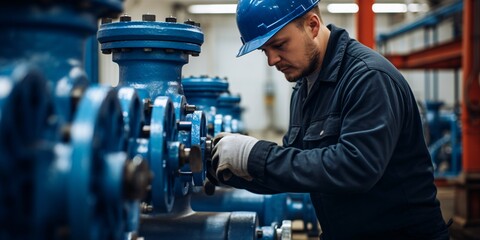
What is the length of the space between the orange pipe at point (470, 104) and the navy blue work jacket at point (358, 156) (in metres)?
2.98

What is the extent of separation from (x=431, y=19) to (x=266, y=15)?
514 centimetres

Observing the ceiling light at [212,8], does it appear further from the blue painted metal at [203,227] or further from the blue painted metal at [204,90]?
the blue painted metal at [203,227]

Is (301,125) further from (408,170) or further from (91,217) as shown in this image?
(91,217)

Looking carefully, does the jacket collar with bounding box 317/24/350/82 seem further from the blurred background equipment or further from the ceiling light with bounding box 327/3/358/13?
the ceiling light with bounding box 327/3/358/13

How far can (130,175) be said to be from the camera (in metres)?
0.73

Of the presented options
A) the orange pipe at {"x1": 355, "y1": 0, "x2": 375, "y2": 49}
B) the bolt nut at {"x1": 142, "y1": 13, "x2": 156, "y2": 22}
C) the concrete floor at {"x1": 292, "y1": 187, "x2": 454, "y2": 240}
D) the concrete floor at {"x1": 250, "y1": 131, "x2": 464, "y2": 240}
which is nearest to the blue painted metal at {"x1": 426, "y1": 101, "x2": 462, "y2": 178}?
the concrete floor at {"x1": 250, "y1": 131, "x2": 464, "y2": 240}

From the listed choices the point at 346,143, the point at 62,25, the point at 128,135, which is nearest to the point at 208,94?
the point at 346,143

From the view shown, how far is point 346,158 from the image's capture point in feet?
3.95

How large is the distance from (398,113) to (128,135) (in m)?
0.64

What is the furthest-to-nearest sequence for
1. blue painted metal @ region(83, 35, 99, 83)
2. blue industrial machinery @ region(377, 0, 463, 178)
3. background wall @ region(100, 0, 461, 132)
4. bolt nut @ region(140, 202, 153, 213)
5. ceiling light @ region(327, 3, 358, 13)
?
background wall @ region(100, 0, 461, 132)
ceiling light @ region(327, 3, 358, 13)
blue industrial machinery @ region(377, 0, 463, 178)
blue painted metal @ region(83, 35, 99, 83)
bolt nut @ region(140, 202, 153, 213)

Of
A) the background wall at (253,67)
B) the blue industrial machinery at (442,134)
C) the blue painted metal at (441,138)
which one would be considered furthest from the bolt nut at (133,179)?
the background wall at (253,67)

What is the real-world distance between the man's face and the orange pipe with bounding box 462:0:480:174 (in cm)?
307

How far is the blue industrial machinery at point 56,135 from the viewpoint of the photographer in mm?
627

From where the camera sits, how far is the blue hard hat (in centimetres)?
133
